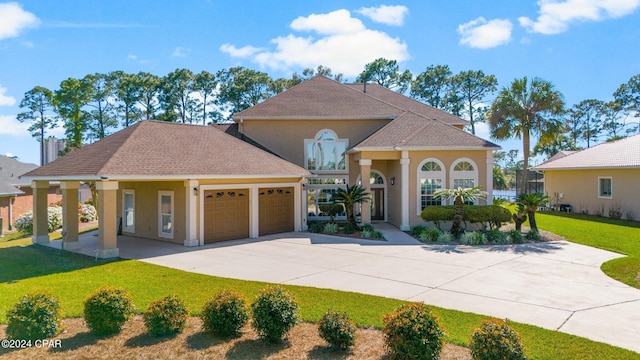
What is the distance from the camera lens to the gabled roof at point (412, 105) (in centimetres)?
2403

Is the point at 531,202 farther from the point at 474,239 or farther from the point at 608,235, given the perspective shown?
the point at 608,235

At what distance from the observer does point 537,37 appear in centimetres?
1869

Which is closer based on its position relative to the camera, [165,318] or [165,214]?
[165,318]

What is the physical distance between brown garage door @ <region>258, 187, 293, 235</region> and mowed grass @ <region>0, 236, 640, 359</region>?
6.35 metres

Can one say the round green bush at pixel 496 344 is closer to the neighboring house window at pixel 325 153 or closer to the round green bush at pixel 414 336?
the round green bush at pixel 414 336

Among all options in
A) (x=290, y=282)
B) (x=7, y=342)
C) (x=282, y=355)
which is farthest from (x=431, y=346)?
(x=7, y=342)

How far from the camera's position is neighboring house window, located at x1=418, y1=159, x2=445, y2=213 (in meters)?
18.4

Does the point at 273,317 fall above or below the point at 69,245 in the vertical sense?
above

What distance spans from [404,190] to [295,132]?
739 cm

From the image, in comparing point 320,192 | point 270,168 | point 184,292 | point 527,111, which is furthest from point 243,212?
point 527,111

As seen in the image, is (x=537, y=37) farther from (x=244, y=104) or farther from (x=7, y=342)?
(x=244, y=104)

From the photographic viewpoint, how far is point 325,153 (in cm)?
2228

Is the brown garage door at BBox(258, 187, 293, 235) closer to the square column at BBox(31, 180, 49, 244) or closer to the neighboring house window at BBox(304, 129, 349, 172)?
the neighboring house window at BBox(304, 129, 349, 172)

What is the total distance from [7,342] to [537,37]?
2197 centimetres
